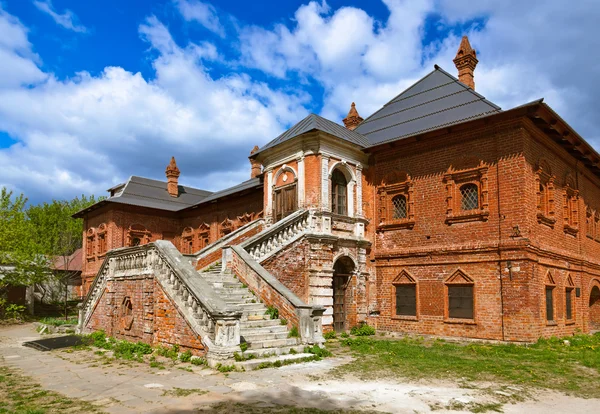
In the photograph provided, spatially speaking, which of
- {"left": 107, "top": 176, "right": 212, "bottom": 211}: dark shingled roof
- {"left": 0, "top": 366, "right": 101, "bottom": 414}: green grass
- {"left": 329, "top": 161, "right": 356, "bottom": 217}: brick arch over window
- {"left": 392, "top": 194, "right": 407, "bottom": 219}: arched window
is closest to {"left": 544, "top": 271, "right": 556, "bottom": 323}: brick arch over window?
{"left": 392, "top": 194, "right": 407, "bottom": 219}: arched window

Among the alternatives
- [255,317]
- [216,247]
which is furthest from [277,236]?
[255,317]

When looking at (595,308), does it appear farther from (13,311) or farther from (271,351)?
(13,311)

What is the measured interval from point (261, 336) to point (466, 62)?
1431 centimetres

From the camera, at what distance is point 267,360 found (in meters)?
9.80

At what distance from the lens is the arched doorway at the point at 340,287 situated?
16.5 metres

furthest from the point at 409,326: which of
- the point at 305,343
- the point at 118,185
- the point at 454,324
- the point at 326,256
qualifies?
the point at 118,185

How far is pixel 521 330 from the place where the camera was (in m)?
13.5

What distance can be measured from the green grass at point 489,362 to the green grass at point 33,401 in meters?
4.67

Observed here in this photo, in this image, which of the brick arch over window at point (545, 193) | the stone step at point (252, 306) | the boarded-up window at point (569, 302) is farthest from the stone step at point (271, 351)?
the boarded-up window at point (569, 302)

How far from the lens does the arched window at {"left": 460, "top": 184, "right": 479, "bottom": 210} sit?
599 inches

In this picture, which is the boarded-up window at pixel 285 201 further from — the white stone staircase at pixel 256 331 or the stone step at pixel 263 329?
the stone step at pixel 263 329

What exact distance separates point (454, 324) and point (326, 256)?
4539mm

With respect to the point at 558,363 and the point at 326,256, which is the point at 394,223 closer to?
the point at 326,256

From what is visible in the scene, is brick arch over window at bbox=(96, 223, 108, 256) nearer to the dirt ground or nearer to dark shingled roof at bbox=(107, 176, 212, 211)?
dark shingled roof at bbox=(107, 176, 212, 211)
